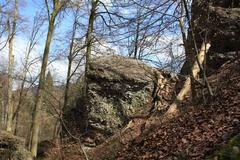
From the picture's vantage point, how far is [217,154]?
6.34m

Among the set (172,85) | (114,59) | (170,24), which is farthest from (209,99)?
(114,59)

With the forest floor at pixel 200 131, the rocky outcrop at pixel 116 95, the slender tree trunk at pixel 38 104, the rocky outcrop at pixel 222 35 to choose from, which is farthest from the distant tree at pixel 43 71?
the forest floor at pixel 200 131

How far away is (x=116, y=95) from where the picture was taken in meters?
17.8

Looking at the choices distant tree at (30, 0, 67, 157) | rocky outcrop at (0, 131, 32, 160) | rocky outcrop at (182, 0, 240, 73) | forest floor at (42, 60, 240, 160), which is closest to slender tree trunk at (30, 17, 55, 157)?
distant tree at (30, 0, 67, 157)

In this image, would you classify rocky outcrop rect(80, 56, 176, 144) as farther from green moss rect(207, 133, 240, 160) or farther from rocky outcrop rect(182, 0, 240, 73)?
green moss rect(207, 133, 240, 160)

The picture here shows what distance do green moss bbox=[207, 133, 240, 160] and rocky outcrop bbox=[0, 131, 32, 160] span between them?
10968 millimetres

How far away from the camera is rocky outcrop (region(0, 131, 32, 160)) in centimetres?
1599

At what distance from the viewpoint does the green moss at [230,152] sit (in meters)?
5.83

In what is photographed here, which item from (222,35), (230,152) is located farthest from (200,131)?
(222,35)

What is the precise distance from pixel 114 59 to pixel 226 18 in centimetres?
647

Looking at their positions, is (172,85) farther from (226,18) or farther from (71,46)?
(71,46)

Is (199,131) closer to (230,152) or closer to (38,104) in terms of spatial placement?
(230,152)

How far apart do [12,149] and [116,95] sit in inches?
178

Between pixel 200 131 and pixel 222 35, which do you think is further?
pixel 222 35
